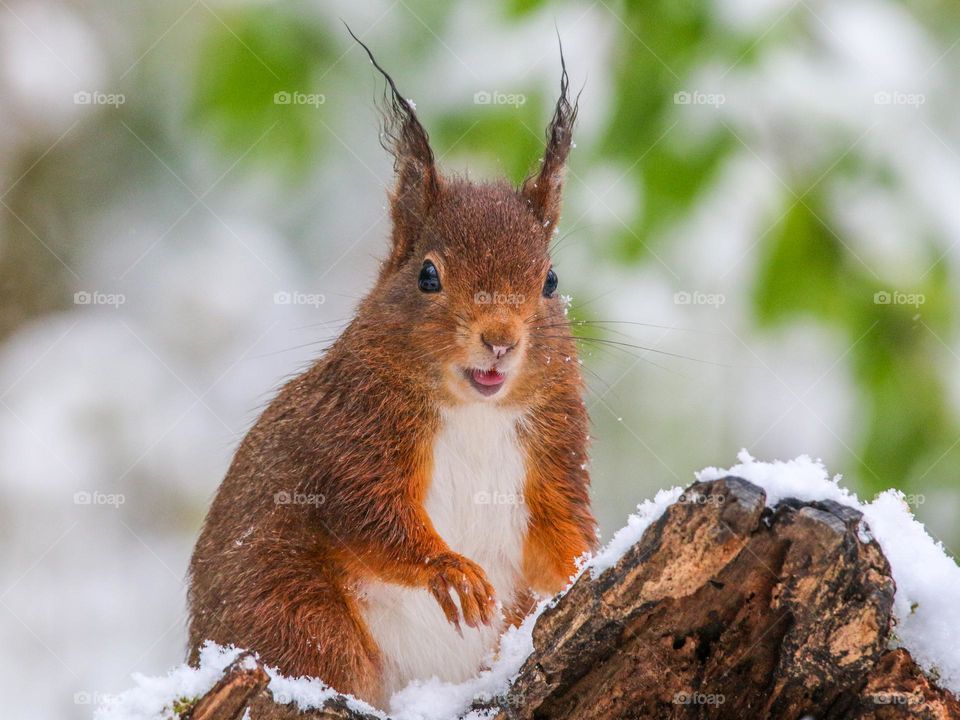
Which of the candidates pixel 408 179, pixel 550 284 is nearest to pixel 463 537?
pixel 550 284

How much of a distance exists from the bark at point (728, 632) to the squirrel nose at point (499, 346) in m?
0.74

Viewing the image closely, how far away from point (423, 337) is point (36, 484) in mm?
3066

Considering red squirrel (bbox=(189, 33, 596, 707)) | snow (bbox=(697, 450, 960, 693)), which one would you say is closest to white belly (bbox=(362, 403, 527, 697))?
red squirrel (bbox=(189, 33, 596, 707))

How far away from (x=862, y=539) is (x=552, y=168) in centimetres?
157

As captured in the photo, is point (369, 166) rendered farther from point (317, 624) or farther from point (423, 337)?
point (317, 624)

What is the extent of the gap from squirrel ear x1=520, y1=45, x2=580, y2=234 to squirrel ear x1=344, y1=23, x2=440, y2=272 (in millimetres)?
278

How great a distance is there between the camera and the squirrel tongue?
2.78m

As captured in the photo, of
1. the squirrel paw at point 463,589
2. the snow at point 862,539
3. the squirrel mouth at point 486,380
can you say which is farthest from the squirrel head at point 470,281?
the snow at point 862,539

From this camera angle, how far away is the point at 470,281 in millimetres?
2867

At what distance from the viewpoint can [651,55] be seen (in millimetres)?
3678

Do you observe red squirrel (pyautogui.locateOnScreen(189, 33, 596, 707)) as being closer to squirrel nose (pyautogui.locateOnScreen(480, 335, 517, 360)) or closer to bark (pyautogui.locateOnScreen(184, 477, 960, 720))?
squirrel nose (pyautogui.locateOnScreen(480, 335, 517, 360))

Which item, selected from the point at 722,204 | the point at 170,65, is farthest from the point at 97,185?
the point at 722,204

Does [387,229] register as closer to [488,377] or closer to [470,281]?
[470,281]

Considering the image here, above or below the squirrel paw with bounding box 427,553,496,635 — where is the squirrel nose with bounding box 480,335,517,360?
above
